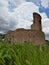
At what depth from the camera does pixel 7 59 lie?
2.36 metres

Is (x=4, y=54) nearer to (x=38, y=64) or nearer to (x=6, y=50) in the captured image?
(x=6, y=50)

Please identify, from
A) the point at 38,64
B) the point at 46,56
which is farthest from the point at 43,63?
the point at 46,56

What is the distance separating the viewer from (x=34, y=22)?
136ft

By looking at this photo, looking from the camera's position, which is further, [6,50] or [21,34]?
[21,34]

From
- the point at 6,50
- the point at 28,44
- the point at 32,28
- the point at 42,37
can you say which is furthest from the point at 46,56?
the point at 32,28

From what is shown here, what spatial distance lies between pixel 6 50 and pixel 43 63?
532 millimetres

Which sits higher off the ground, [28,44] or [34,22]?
[34,22]

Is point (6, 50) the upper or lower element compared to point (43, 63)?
upper

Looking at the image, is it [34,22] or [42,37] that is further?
[34,22]

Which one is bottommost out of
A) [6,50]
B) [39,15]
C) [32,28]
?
[6,50]

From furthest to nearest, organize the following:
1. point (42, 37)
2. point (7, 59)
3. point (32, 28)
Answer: point (32, 28) → point (42, 37) → point (7, 59)

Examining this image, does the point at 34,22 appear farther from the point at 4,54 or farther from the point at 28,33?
the point at 4,54

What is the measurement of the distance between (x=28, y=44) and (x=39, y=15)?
38357 mm

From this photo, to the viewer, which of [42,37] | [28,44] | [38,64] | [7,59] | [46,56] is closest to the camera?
[7,59]
